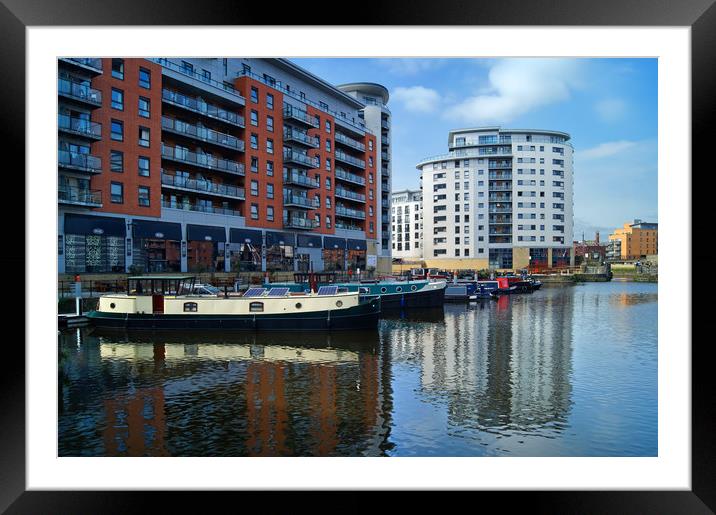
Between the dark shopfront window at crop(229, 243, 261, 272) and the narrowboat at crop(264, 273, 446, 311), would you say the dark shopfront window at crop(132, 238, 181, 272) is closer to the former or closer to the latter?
the dark shopfront window at crop(229, 243, 261, 272)

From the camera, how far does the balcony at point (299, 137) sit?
44.1 m

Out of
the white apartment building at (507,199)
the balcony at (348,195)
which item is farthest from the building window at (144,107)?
the white apartment building at (507,199)

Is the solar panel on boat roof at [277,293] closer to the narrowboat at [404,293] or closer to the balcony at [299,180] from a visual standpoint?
the narrowboat at [404,293]

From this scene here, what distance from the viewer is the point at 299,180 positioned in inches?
1773

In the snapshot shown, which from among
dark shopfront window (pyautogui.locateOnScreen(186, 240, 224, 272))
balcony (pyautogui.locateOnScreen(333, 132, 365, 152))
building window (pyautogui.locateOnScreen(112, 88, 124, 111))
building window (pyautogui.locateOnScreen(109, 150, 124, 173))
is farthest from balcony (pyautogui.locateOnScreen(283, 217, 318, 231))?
building window (pyautogui.locateOnScreen(112, 88, 124, 111))

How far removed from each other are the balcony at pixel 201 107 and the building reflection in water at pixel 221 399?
21076 millimetres

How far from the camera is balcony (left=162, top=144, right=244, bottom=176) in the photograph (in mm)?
33656

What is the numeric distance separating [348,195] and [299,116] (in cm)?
1115
